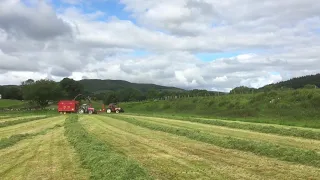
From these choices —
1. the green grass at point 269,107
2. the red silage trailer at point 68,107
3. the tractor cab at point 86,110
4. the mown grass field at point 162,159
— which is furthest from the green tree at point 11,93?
the mown grass field at point 162,159

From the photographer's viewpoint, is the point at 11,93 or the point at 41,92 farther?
the point at 11,93

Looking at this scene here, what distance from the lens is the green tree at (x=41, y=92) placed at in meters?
107

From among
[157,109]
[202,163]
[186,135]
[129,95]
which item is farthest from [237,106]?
[129,95]

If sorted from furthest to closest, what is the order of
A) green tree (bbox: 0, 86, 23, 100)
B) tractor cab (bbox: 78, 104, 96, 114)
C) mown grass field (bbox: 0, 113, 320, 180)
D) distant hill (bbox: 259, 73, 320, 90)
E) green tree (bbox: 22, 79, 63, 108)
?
green tree (bbox: 0, 86, 23, 100) → distant hill (bbox: 259, 73, 320, 90) → green tree (bbox: 22, 79, 63, 108) → tractor cab (bbox: 78, 104, 96, 114) → mown grass field (bbox: 0, 113, 320, 180)

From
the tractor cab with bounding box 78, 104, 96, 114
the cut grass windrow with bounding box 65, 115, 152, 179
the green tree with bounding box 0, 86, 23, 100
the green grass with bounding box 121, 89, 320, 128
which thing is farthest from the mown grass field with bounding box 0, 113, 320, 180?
the green tree with bounding box 0, 86, 23, 100

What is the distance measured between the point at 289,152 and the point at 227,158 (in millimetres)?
2564

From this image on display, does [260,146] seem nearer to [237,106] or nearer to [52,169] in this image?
[52,169]

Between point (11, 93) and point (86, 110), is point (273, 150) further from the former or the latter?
point (11, 93)

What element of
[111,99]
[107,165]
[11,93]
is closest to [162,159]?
[107,165]

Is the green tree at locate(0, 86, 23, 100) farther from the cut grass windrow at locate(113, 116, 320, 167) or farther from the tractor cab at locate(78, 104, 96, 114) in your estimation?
the cut grass windrow at locate(113, 116, 320, 167)

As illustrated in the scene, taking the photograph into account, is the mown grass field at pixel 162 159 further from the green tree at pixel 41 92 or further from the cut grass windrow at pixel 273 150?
the green tree at pixel 41 92

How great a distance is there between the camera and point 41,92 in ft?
352

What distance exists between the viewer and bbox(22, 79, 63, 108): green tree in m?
107

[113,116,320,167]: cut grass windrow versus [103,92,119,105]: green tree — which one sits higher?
[103,92,119,105]: green tree
